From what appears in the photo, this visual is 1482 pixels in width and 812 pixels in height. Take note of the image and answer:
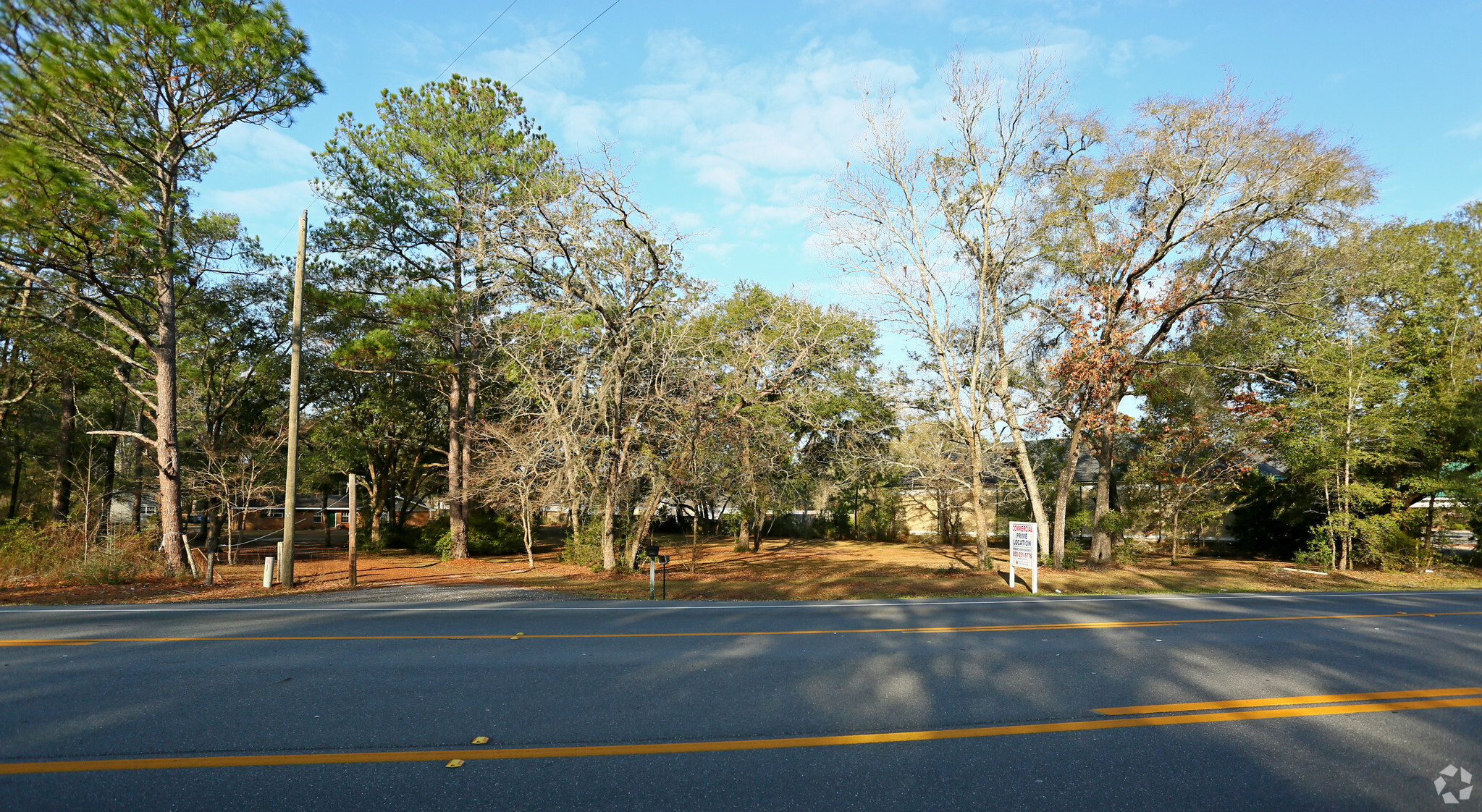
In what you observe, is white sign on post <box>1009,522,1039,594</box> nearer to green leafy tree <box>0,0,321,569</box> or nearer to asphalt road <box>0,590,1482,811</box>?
asphalt road <box>0,590,1482,811</box>

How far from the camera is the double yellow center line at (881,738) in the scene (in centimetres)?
419

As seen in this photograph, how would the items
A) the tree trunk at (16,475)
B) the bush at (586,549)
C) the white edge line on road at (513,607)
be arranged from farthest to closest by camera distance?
the tree trunk at (16,475)
the bush at (586,549)
the white edge line on road at (513,607)

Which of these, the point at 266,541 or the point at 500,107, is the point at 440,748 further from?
the point at 266,541

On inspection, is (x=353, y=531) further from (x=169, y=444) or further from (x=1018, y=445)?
(x=1018, y=445)

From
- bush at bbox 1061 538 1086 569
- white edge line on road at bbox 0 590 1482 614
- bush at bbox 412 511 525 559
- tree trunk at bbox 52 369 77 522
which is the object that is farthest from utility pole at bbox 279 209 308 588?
bush at bbox 1061 538 1086 569

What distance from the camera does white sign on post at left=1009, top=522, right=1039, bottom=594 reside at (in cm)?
1560

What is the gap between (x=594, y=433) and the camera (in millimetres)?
18453

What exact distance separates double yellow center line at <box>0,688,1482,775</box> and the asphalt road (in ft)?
0.08

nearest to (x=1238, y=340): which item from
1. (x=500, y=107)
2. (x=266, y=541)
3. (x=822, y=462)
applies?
(x=822, y=462)

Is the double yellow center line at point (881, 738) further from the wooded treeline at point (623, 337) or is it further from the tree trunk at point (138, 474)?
the tree trunk at point (138, 474)

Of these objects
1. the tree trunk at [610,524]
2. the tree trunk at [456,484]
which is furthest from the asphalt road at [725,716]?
the tree trunk at [456,484]

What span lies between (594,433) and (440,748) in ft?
46.6

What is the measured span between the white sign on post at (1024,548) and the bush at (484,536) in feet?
60.7

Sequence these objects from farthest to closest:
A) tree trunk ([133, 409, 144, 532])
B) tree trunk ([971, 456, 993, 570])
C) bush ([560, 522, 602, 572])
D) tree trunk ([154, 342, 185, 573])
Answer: tree trunk ([133, 409, 144, 532]) → tree trunk ([971, 456, 993, 570]) → bush ([560, 522, 602, 572]) → tree trunk ([154, 342, 185, 573])
